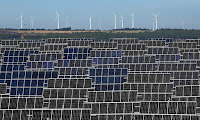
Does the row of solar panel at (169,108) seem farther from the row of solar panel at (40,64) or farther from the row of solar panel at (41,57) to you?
the row of solar panel at (41,57)

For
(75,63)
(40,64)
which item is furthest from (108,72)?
(40,64)

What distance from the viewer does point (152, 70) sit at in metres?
61.1

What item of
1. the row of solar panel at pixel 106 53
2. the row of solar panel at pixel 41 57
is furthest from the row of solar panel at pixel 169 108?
the row of solar panel at pixel 41 57

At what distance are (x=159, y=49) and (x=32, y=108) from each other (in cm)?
3684

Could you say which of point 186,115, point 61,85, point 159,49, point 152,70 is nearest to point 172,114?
point 186,115

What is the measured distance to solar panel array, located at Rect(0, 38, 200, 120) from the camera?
3731 cm

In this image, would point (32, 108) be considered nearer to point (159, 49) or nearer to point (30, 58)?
point (30, 58)

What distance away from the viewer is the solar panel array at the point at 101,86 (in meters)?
37.3

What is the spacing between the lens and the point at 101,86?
54.3 m

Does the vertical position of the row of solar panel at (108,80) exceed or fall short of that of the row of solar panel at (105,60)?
it falls short

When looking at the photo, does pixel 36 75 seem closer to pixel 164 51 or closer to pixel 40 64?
pixel 40 64

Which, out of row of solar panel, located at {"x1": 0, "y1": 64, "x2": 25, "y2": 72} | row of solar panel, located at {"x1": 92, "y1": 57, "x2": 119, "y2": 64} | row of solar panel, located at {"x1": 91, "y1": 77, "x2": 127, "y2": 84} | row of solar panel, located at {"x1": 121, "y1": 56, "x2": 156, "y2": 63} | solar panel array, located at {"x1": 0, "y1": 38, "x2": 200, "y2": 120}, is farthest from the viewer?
row of solar panel, located at {"x1": 92, "y1": 57, "x2": 119, "y2": 64}

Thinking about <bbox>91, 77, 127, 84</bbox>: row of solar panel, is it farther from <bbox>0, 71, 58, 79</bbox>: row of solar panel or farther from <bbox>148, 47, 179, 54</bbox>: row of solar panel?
<bbox>148, 47, 179, 54</bbox>: row of solar panel

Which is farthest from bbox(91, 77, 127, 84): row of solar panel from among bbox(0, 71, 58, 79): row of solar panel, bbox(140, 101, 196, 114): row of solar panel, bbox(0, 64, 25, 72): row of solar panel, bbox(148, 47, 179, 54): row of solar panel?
bbox(148, 47, 179, 54): row of solar panel
